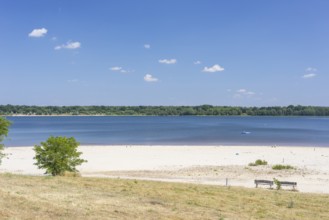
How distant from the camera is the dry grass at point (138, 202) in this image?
472 inches

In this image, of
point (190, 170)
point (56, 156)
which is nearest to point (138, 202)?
point (56, 156)

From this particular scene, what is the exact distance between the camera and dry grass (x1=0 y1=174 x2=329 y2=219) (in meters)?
Answer: 12.0

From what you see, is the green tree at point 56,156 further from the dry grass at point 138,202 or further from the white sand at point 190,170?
the white sand at point 190,170

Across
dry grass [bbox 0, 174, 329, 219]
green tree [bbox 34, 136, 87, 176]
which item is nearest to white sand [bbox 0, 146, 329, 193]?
green tree [bbox 34, 136, 87, 176]

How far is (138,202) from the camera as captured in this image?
14.1 m

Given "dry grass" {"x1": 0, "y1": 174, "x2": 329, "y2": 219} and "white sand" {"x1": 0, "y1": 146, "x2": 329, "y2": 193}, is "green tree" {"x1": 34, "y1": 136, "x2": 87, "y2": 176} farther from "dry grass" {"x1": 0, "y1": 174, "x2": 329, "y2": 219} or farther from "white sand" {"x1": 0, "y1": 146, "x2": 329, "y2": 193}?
"white sand" {"x1": 0, "y1": 146, "x2": 329, "y2": 193}

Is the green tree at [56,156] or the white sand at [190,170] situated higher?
the green tree at [56,156]

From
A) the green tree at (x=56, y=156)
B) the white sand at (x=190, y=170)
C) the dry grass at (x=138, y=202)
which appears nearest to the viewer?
the dry grass at (x=138, y=202)

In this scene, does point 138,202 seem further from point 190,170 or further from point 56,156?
point 190,170

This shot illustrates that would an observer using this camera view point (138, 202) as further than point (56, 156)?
No

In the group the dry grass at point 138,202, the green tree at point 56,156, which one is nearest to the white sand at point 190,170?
the green tree at point 56,156

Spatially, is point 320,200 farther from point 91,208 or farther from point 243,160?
point 243,160

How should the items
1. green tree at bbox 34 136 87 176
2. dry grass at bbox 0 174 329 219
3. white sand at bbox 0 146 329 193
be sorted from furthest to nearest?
white sand at bbox 0 146 329 193
green tree at bbox 34 136 87 176
dry grass at bbox 0 174 329 219

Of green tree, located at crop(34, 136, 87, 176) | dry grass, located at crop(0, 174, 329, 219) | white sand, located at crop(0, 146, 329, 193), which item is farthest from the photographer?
white sand, located at crop(0, 146, 329, 193)
